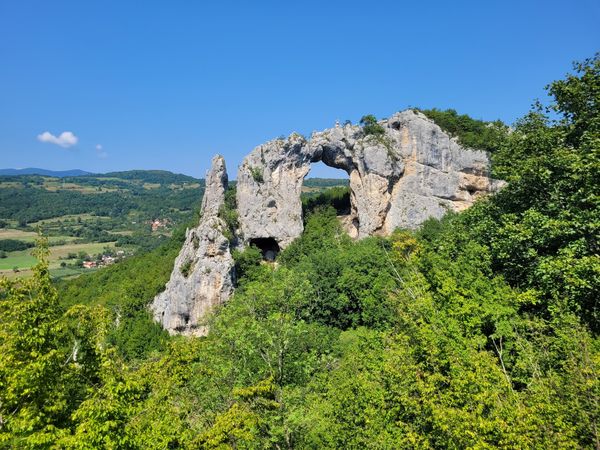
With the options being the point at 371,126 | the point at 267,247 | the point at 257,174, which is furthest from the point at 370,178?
the point at 267,247

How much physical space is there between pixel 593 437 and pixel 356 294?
104 ft

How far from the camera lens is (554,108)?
20859 mm

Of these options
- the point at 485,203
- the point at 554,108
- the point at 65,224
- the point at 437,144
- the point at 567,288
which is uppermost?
the point at 437,144

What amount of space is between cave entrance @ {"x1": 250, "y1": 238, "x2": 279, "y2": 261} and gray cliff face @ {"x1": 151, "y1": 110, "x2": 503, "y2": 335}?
1.67 m

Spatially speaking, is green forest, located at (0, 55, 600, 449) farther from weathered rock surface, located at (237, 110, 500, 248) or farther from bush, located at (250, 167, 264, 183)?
bush, located at (250, 167, 264, 183)

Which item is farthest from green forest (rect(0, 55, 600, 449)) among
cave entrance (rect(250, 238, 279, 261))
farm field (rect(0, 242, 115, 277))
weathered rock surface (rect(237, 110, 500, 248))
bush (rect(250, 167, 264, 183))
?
farm field (rect(0, 242, 115, 277))

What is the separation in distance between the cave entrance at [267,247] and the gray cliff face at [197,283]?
776cm

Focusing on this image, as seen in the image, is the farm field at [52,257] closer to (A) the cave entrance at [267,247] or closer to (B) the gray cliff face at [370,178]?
(A) the cave entrance at [267,247]

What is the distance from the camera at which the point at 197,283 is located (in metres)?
46.4

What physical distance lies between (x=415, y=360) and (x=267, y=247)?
4716 centimetres

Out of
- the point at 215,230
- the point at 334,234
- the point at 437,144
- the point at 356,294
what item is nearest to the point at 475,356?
the point at 356,294

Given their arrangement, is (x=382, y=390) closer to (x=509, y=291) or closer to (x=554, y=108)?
(x=509, y=291)

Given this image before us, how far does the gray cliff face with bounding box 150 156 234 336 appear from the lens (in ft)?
152

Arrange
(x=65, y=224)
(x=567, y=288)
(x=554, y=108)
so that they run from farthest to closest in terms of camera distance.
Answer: (x=65, y=224) < (x=554, y=108) < (x=567, y=288)
